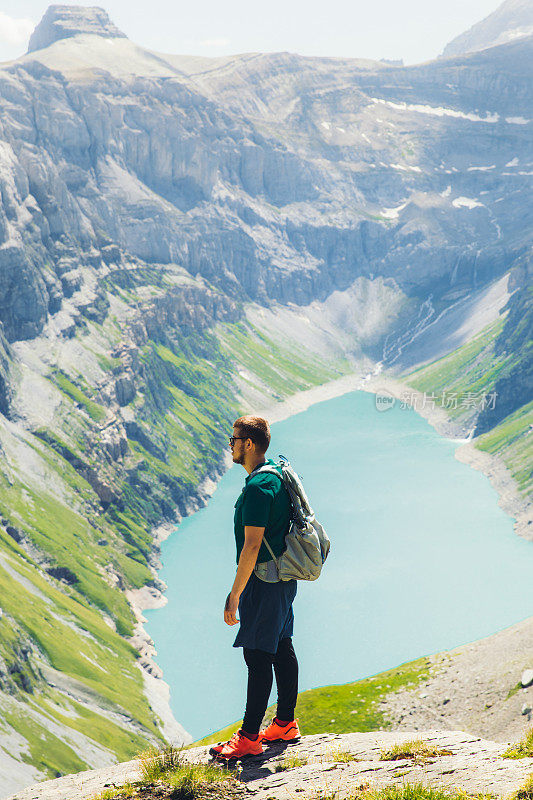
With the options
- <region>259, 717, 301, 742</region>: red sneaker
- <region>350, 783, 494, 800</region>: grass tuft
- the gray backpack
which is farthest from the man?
<region>350, 783, 494, 800</region>: grass tuft

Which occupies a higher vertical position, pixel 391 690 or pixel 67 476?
pixel 391 690

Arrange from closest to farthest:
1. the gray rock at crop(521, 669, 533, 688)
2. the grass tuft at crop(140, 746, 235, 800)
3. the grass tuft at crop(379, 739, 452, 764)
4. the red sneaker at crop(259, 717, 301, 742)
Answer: the grass tuft at crop(140, 746, 235, 800), the grass tuft at crop(379, 739, 452, 764), the red sneaker at crop(259, 717, 301, 742), the gray rock at crop(521, 669, 533, 688)

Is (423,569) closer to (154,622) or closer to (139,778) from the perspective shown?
(154,622)

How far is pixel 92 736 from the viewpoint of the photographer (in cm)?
8012

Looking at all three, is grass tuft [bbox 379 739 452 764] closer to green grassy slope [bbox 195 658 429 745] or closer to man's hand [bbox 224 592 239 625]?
man's hand [bbox 224 592 239 625]

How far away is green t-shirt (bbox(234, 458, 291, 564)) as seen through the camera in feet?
40.1

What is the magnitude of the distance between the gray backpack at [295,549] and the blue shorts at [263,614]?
0.31 meters

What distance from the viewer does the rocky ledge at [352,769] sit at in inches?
432

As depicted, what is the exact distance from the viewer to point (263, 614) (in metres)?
13.0

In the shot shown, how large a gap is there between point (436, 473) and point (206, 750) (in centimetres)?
18715

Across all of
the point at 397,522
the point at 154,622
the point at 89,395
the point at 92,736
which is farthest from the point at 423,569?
the point at 89,395

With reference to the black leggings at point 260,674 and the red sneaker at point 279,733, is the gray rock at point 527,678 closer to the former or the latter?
the red sneaker at point 279,733

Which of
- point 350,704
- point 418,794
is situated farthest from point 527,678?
point 418,794

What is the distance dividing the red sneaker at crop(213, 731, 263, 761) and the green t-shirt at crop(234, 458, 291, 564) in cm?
368
